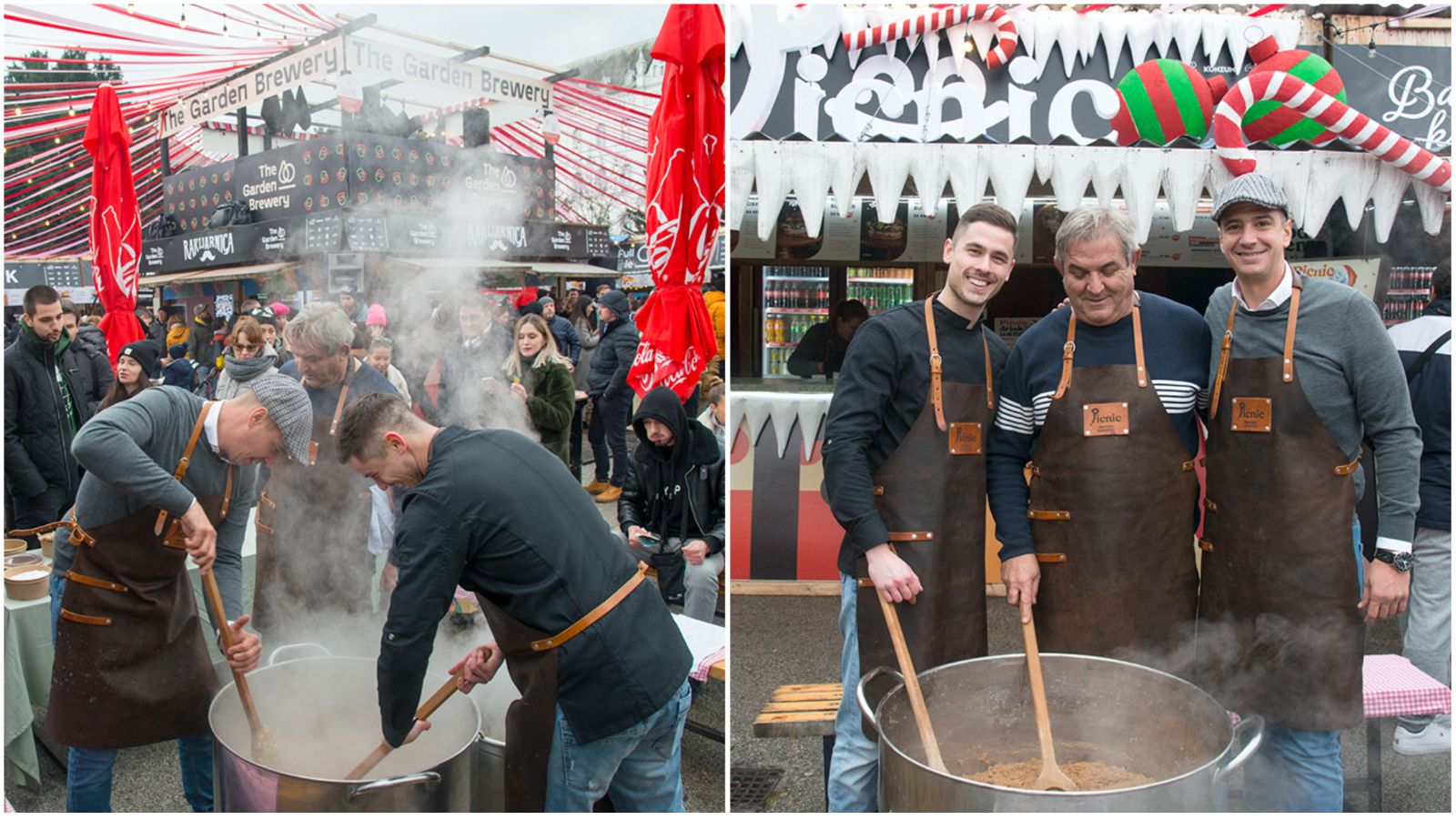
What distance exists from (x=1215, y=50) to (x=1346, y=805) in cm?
320

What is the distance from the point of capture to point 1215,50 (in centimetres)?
426

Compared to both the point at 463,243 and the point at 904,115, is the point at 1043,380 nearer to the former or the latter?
the point at 904,115

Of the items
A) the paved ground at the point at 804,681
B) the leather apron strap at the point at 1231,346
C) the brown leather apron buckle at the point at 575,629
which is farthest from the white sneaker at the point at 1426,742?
the brown leather apron buckle at the point at 575,629

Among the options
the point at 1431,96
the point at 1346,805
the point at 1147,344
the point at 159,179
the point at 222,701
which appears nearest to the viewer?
the point at 1147,344

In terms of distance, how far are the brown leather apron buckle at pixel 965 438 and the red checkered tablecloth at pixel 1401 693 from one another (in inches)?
53.5

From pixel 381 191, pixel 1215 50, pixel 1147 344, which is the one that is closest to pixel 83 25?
pixel 381 191

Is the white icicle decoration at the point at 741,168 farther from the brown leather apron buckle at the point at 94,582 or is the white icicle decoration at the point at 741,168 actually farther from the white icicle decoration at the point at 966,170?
the brown leather apron buckle at the point at 94,582

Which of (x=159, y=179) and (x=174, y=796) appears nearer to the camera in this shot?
(x=174, y=796)

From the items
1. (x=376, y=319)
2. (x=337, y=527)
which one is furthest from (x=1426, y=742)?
(x=376, y=319)

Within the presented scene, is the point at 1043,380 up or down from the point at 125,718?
up

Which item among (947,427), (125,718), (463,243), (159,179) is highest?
(159,179)

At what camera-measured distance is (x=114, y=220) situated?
4.09m

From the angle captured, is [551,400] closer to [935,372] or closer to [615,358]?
[615,358]

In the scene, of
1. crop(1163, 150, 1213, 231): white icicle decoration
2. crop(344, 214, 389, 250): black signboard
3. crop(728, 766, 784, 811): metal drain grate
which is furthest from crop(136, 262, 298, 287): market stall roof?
crop(1163, 150, 1213, 231): white icicle decoration
